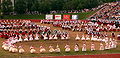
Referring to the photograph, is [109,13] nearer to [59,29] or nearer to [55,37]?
[59,29]

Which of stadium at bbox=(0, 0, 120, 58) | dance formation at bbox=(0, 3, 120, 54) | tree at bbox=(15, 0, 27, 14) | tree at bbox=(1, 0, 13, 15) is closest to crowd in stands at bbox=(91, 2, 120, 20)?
stadium at bbox=(0, 0, 120, 58)

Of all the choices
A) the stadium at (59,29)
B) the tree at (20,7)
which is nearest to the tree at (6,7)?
the stadium at (59,29)

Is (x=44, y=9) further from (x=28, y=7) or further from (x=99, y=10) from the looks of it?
(x=99, y=10)

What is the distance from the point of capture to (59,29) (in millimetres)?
49719

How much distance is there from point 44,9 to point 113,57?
58.4m

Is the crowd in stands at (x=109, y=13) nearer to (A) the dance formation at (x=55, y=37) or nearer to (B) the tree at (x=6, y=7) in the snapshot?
(A) the dance formation at (x=55, y=37)

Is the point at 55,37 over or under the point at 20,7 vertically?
over

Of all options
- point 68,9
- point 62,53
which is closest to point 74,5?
point 68,9

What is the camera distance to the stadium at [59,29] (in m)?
27.3

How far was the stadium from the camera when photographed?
89.7 feet

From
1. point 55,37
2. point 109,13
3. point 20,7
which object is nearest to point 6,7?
point 20,7

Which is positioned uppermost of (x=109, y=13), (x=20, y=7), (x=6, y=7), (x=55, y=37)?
(x=55, y=37)

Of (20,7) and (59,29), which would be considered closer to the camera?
(59,29)

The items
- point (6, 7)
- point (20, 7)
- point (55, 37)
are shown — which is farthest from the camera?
point (20, 7)
